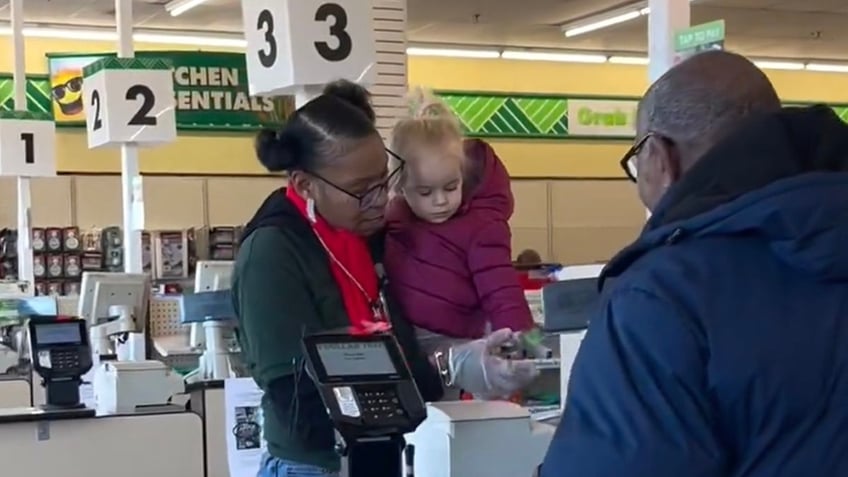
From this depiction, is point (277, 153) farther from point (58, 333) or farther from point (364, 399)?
point (58, 333)

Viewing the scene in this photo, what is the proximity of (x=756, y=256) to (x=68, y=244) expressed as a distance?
1325 cm

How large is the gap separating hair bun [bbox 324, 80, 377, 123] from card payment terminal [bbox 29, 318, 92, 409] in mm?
2617

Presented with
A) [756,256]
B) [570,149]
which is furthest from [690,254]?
[570,149]

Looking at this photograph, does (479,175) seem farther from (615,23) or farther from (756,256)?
(615,23)

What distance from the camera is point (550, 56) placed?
1712 centimetres

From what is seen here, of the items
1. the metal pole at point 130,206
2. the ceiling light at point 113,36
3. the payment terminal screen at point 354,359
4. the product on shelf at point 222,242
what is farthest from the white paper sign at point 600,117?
the payment terminal screen at point 354,359

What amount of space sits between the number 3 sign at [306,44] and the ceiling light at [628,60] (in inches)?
516

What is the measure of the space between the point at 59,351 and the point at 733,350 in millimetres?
3924

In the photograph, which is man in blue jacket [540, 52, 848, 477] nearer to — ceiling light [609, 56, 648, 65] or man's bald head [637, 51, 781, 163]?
man's bald head [637, 51, 781, 163]

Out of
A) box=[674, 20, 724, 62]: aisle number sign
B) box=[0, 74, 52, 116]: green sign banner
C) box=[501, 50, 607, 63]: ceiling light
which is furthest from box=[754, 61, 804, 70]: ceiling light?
box=[674, 20, 724, 62]: aisle number sign

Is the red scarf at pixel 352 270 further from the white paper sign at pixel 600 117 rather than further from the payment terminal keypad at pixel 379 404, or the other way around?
the white paper sign at pixel 600 117

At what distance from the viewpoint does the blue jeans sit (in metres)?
2.32

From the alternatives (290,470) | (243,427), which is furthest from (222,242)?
(290,470)

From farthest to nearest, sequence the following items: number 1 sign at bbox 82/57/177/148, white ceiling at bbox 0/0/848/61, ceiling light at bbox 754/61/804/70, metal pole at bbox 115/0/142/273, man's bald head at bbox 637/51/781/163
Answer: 1. ceiling light at bbox 754/61/804/70
2. white ceiling at bbox 0/0/848/61
3. metal pole at bbox 115/0/142/273
4. number 1 sign at bbox 82/57/177/148
5. man's bald head at bbox 637/51/781/163
